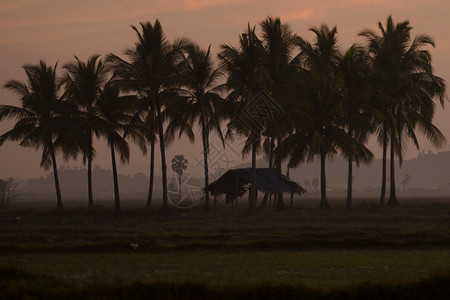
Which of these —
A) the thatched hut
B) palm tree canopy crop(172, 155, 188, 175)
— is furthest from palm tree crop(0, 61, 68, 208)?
palm tree canopy crop(172, 155, 188, 175)

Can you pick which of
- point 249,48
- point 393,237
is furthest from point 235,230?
point 249,48

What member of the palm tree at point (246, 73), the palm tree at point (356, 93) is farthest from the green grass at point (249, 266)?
the palm tree at point (356, 93)

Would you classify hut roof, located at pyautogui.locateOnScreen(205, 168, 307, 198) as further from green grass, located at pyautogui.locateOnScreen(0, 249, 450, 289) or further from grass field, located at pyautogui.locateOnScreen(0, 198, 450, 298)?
green grass, located at pyautogui.locateOnScreen(0, 249, 450, 289)

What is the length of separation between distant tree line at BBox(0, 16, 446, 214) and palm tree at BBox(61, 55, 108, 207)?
8 cm

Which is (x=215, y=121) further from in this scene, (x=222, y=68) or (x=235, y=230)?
(x=235, y=230)

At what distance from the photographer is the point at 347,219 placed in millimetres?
33281

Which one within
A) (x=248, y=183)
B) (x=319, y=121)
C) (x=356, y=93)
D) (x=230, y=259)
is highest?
(x=356, y=93)

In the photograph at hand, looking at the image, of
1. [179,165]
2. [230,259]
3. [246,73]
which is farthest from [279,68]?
[179,165]

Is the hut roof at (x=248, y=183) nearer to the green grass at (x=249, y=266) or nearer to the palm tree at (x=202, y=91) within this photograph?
the palm tree at (x=202, y=91)

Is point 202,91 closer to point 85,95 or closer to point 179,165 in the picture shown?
point 85,95

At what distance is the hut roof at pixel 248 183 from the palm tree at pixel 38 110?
11.8 m

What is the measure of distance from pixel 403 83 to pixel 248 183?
12.2 meters

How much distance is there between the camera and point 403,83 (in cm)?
3856

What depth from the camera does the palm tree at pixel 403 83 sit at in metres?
39.1
